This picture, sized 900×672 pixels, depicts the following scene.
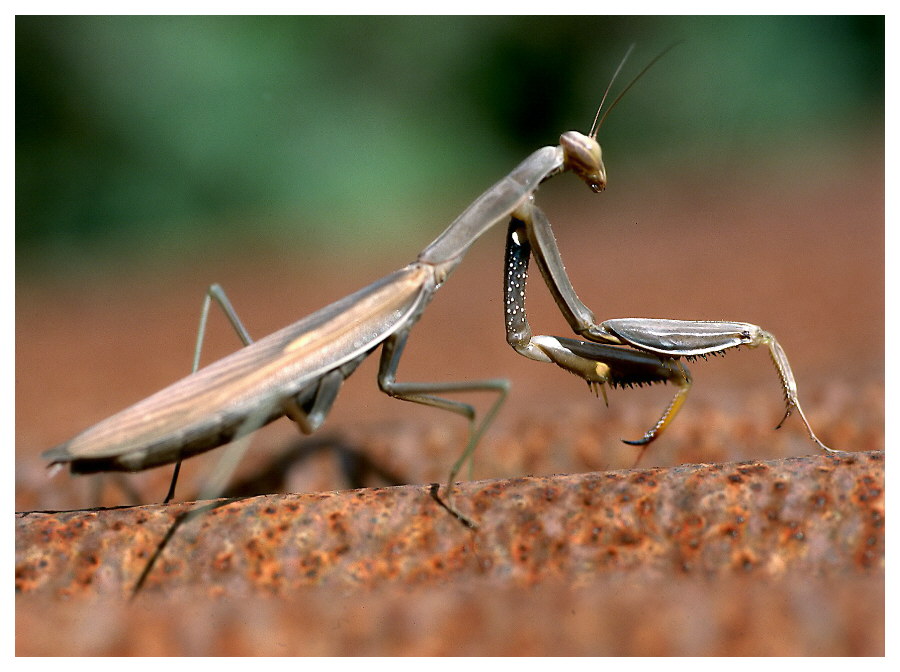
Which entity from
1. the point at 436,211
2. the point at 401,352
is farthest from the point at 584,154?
the point at 436,211

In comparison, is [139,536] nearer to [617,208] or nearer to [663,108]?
[617,208]

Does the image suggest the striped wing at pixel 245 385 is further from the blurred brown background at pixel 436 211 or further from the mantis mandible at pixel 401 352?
the blurred brown background at pixel 436 211

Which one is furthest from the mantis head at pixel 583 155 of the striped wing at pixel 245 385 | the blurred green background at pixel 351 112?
the blurred green background at pixel 351 112

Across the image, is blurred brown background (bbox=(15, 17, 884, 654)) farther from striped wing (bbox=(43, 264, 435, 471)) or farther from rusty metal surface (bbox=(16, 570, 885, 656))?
rusty metal surface (bbox=(16, 570, 885, 656))

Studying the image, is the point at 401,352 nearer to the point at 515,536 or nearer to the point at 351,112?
the point at 515,536
